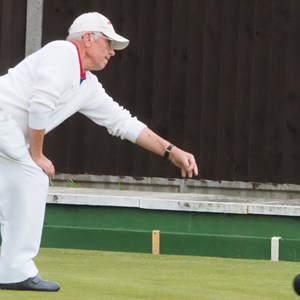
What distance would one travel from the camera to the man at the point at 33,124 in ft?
20.6

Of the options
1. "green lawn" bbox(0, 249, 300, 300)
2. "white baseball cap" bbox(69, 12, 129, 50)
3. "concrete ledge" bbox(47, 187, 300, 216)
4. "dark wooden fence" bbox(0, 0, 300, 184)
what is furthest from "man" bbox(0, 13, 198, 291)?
"dark wooden fence" bbox(0, 0, 300, 184)

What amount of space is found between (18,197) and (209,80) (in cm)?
476

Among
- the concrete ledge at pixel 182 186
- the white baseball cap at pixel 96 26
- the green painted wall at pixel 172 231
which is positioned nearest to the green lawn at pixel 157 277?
the green painted wall at pixel 172 231

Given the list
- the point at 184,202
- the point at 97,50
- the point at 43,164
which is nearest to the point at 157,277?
the point at 43,164

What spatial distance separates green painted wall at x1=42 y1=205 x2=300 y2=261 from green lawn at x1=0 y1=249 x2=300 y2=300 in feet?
0.51

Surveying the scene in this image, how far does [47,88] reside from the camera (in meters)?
6.25

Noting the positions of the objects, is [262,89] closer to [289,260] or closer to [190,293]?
[289,260]

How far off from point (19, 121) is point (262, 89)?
4.70m

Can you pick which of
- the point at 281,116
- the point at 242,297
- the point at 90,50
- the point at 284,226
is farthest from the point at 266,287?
the point at 281,116

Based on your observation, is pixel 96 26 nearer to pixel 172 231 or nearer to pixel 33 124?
pixel 33 124

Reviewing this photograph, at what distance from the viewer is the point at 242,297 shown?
6.67m

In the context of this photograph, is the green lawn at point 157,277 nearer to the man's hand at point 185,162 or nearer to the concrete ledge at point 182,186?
the man's hand at point 185,162

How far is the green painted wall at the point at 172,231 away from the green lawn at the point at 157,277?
15 cm

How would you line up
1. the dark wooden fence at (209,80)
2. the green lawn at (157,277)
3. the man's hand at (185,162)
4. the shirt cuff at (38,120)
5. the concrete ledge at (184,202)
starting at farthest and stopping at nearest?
the dark wooden fence at (209,80) → the concrete ledge at (184,202) → the green lawn at (157,277) → the man's hand at (185,162) → the shirt cuff at (38,120)
